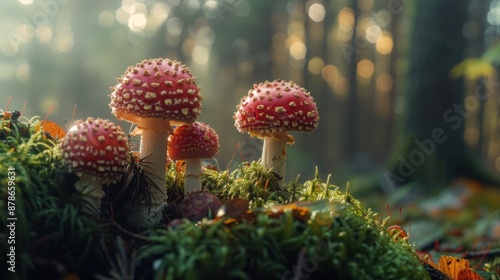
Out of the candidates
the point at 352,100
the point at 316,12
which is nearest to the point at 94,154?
the point at 352,100

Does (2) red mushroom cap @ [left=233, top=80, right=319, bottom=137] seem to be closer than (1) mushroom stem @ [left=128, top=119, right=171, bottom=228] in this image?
No

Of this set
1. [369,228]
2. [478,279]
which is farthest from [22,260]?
[478,279]

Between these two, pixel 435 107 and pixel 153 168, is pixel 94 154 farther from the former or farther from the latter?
pixel 435 107

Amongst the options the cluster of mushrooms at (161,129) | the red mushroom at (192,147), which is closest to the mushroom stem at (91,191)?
the cluster of mushrooms at (161,129)

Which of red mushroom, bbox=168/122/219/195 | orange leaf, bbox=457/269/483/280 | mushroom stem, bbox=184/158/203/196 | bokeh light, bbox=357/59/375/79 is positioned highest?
bokeh light, bbox=357/59/375/79

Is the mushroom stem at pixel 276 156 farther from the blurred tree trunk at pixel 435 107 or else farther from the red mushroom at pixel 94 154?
the blurred tree trunk at pixel 435 107

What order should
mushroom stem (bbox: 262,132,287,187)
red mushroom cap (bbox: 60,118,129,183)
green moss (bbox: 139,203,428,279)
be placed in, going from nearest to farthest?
green moss (bbox: 139,203,428,279) < red mushroom cap (bbox: 60,118,129,183) < mushroom stem (bbox: 262,132,287,187)

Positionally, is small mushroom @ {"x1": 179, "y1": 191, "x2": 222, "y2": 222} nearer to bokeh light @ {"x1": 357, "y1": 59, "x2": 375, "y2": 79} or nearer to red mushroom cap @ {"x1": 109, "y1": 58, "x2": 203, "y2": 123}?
red mushroom cap @ {"x1": 109, "y1": 58, "x2": 203, "y2": 123}

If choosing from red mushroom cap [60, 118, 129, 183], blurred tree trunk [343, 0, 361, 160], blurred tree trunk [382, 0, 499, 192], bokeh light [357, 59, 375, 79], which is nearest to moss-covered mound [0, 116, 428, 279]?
red mushroom cap [60, 118, 129, 183]

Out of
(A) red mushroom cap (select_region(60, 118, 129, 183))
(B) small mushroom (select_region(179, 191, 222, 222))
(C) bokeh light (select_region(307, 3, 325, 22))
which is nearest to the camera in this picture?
(A) red mushroom cap (select_region(60, 118, 129, 183))
